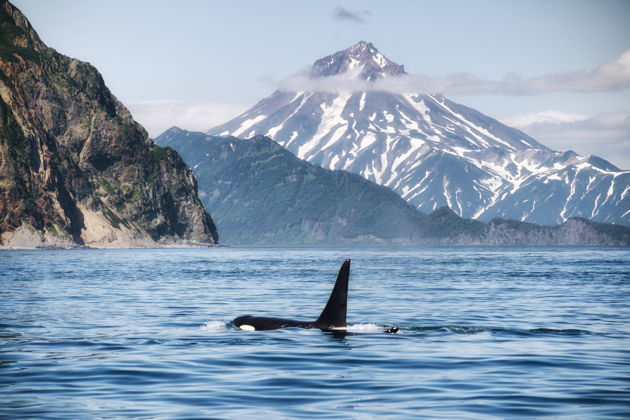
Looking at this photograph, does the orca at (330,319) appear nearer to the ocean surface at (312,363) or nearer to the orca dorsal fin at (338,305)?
the orca dorsal fin at (338,305)

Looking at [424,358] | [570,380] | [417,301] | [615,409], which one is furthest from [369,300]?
[615,409]

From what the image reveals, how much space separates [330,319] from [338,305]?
1.16 m

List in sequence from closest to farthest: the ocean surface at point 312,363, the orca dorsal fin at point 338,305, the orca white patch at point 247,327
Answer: the ocean surface at point 312,363, the orca dorsal fin at point 338,305, the orca white patch at point 247,327

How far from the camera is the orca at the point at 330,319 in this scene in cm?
3419

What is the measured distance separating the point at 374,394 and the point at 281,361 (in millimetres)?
6524

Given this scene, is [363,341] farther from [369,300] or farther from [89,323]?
[369,300]

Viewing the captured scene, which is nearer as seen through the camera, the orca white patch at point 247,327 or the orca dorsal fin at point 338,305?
the orca dorsal fin at point 338,305

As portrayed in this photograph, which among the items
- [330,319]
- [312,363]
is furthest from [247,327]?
[312,363]

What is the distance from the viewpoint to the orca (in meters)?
34.2

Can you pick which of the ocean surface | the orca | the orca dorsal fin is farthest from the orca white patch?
the orca dorsal fin

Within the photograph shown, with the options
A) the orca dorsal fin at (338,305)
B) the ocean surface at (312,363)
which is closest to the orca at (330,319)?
the orca dorsal fin at (338,305)

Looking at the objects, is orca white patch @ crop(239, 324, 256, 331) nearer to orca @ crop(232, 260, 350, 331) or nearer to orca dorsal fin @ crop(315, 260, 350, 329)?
orca @ crop(232, 260, 350, 331)

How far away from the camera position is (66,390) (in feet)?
76.7

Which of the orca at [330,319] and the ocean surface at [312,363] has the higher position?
the orca at [330,319]
